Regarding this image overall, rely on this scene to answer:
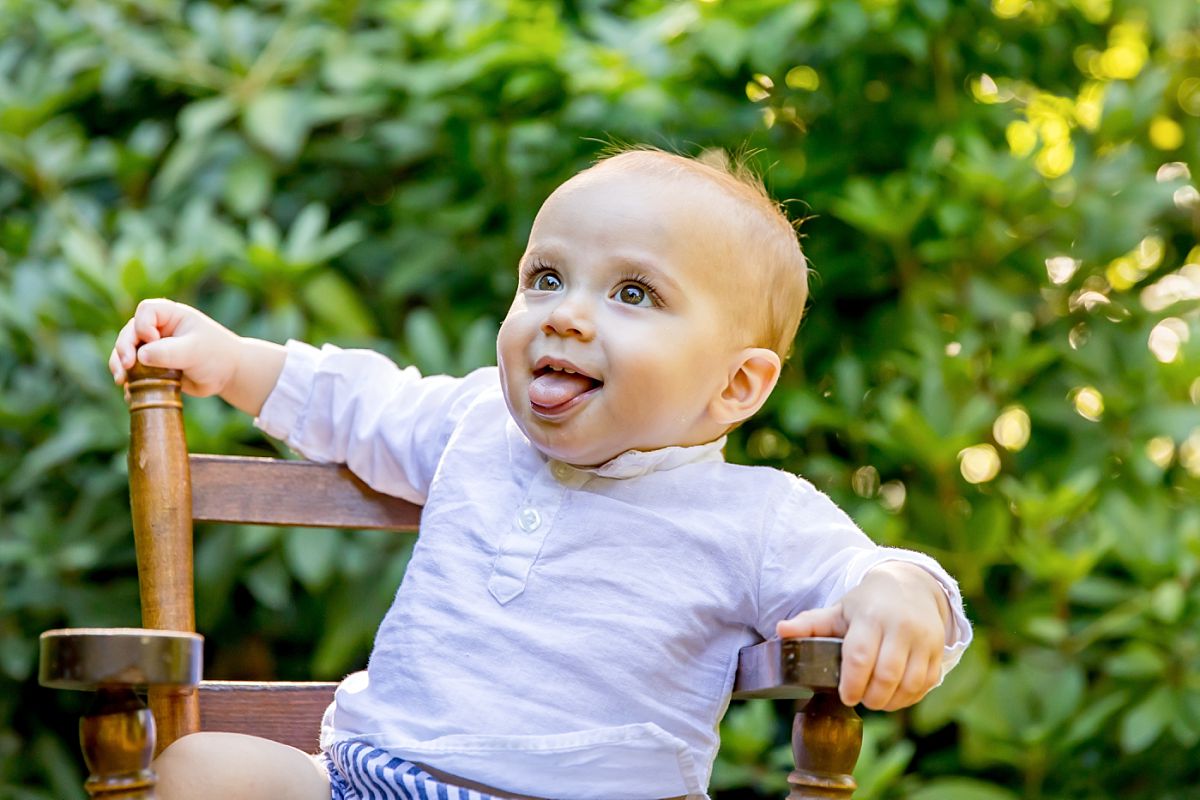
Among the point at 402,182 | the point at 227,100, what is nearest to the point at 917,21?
the point at 402,182

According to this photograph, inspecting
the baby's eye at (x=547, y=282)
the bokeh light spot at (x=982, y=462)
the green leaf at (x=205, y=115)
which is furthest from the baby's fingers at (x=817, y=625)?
the green leaf at (x=205, y=115)

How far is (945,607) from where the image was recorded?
0.97 meters

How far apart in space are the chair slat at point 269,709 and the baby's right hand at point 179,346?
25cm

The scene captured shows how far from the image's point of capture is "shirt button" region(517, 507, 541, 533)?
1.10m

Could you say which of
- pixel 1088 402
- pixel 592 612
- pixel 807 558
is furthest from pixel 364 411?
pixel 1088 402

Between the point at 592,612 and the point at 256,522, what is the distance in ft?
1.18

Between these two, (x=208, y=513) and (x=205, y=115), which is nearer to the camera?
(x=208, y=513)

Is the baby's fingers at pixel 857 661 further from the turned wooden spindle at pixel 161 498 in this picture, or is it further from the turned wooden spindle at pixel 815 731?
the turned wooden spindle at pixel 161 498

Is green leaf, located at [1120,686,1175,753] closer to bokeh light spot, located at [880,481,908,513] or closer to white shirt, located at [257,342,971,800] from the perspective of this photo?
bokeh light spot, located at [880,481,908,513]

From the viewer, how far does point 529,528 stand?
1.10m

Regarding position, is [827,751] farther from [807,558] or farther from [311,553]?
[311,553]

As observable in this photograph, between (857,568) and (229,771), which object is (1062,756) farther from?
(229,771)

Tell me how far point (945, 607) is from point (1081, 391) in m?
1.16

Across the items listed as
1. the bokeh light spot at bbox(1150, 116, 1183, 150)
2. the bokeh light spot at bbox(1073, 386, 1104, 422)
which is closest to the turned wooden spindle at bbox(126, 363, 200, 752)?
the bokeh light spot at bbox(1073, 386, 1104, 422)
